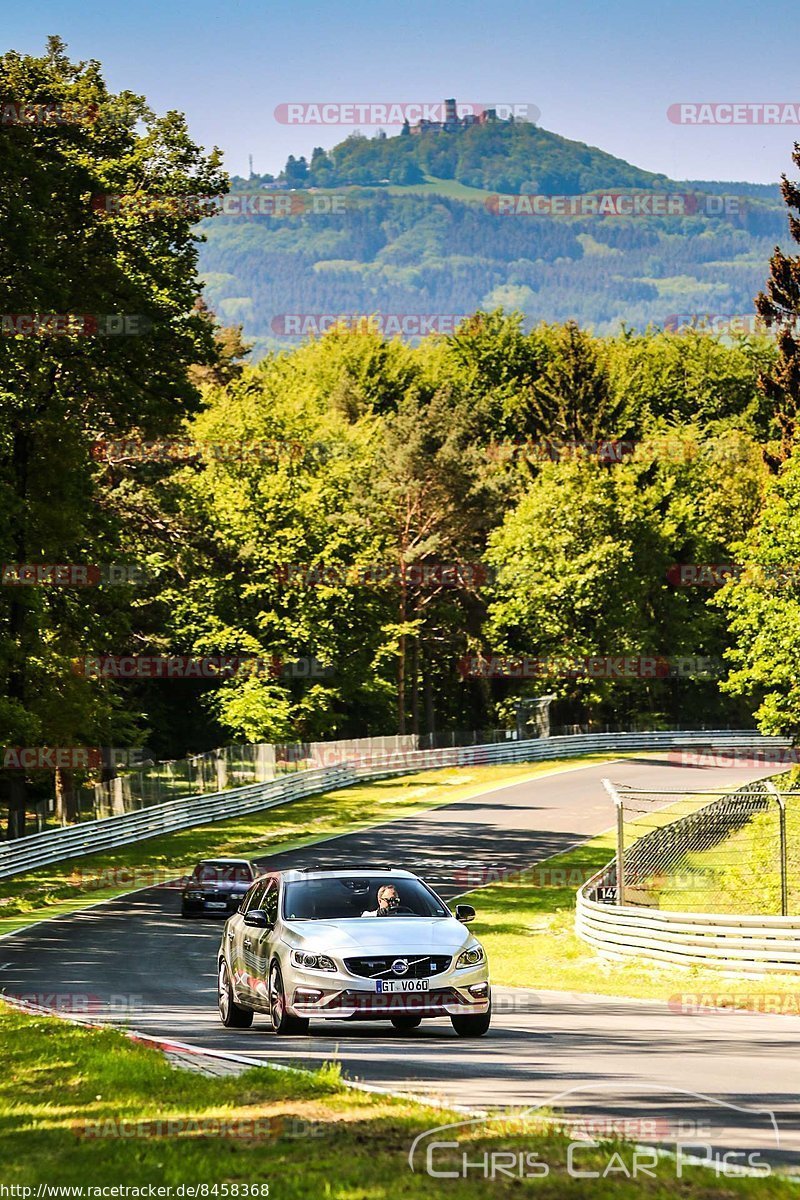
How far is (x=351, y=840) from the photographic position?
46.8 metres

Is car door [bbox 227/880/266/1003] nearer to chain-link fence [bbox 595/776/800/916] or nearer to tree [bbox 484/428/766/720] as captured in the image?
chain-link fence [bbox 595/776/800/916]

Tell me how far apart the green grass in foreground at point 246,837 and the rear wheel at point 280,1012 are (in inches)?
702

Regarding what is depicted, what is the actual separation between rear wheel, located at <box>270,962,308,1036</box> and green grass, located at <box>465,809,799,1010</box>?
6690mm

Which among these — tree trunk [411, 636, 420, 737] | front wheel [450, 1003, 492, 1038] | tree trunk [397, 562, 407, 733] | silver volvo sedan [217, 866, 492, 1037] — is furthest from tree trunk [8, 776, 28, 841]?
tree trunk [411, 636, 420, 737]

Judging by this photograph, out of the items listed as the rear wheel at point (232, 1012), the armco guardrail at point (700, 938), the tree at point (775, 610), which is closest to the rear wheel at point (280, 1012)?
the rear wheel at point (232, 1012)

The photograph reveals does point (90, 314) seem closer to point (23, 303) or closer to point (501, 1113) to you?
point (23, 303)

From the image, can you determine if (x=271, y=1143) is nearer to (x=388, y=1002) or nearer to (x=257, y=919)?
(x=388, y=1002)

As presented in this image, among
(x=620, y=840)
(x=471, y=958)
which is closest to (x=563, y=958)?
(x=620, y=840)

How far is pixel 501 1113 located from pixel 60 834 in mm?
34617

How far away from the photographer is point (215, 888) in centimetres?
3344

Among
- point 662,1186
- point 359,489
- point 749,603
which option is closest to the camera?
point 662,1186

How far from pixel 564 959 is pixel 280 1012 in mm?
13104

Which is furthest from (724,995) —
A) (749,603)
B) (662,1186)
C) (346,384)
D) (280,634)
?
(346,384)

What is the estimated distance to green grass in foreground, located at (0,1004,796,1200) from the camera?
283 inches
